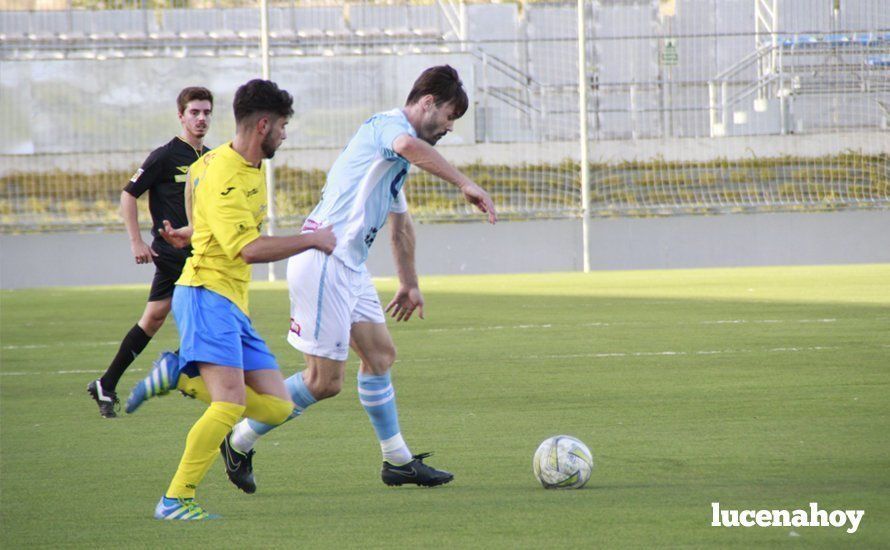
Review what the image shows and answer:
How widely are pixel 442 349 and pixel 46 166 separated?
1438 cm

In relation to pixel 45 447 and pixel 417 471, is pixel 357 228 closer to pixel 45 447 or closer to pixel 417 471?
pixel 417 471

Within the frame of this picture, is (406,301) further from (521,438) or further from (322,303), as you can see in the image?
(521,438)

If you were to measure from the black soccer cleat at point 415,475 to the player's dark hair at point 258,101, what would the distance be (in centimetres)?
167

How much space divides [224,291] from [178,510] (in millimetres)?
866

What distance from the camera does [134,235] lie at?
8.73m

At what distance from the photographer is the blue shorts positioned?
5.10 m

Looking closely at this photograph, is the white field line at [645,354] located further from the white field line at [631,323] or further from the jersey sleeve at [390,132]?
the jersey sleeve at [390,132]

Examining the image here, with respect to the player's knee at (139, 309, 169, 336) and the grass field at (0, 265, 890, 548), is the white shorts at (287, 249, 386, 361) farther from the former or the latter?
the player's knee at (139, 309, 169, 336)

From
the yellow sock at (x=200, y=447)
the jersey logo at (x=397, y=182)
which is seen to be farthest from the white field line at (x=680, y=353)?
the yellow sock at (x=200, y=447)

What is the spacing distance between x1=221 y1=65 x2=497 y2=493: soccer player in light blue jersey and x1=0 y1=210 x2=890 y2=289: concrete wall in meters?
16.9

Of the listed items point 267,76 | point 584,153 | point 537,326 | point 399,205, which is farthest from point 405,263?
point 584,153

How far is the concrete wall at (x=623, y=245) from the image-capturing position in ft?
74.7

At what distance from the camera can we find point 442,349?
446 inches

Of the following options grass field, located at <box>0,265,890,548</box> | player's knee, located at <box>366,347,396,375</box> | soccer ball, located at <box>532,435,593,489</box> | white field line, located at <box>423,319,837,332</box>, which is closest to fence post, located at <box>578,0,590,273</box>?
grass field, located at <box>0,265,890,548</box>
